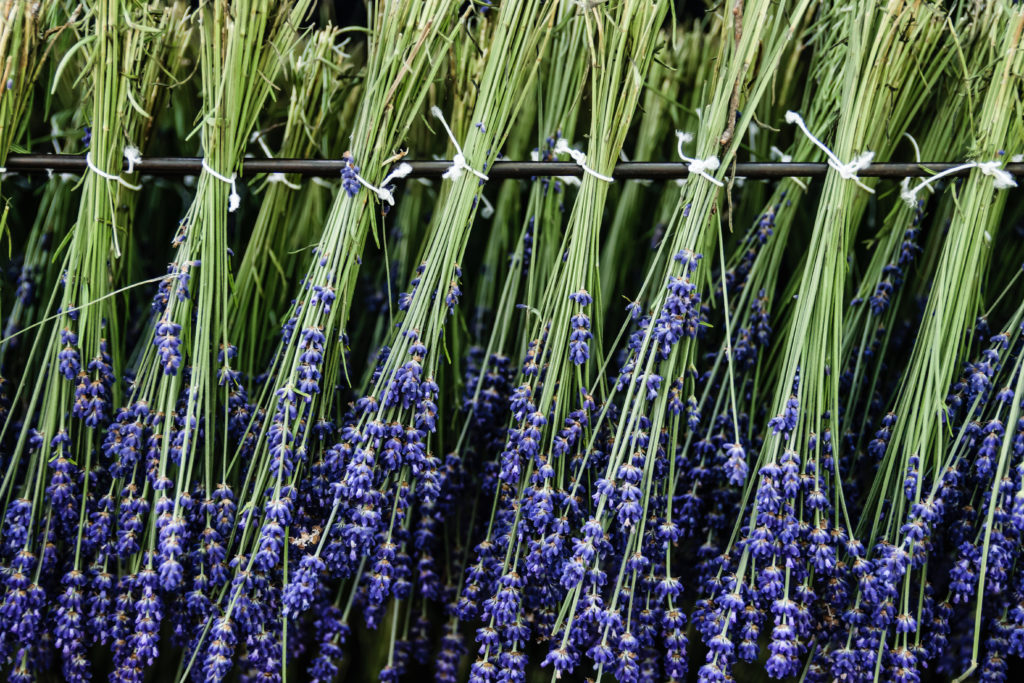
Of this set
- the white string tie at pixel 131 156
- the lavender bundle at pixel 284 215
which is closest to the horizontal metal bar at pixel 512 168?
the white string tie at pixel 131 156

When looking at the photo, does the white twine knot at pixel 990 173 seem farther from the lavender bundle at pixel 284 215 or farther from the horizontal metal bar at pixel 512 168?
the lavender bundle at pixel 284 215

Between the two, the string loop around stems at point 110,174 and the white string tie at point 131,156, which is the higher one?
the white string tie at point 131,156

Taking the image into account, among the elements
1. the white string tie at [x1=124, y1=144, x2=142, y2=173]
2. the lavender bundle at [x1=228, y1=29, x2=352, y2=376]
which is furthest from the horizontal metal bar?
the lavender bundle at [x1=228, y1=29, x2=352, y2=376]

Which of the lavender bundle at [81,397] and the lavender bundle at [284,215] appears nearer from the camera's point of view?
the lavender bundle at [81,397]

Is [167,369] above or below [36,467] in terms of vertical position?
above

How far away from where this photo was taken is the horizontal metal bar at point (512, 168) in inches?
45.4

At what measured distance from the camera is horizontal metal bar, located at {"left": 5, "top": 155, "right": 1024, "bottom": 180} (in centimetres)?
115

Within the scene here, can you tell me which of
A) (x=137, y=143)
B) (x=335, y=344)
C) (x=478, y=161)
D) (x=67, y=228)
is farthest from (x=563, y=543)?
(x=67, y=228)

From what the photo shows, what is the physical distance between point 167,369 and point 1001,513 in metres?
1.16

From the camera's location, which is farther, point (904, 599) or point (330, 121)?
point (330, 121)

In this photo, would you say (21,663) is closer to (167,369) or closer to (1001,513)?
(167,369)

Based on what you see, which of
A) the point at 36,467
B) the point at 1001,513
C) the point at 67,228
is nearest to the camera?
the point at 1001,513

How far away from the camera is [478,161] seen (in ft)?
3.78

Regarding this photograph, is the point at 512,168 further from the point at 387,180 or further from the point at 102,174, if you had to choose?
the point at 102,174
